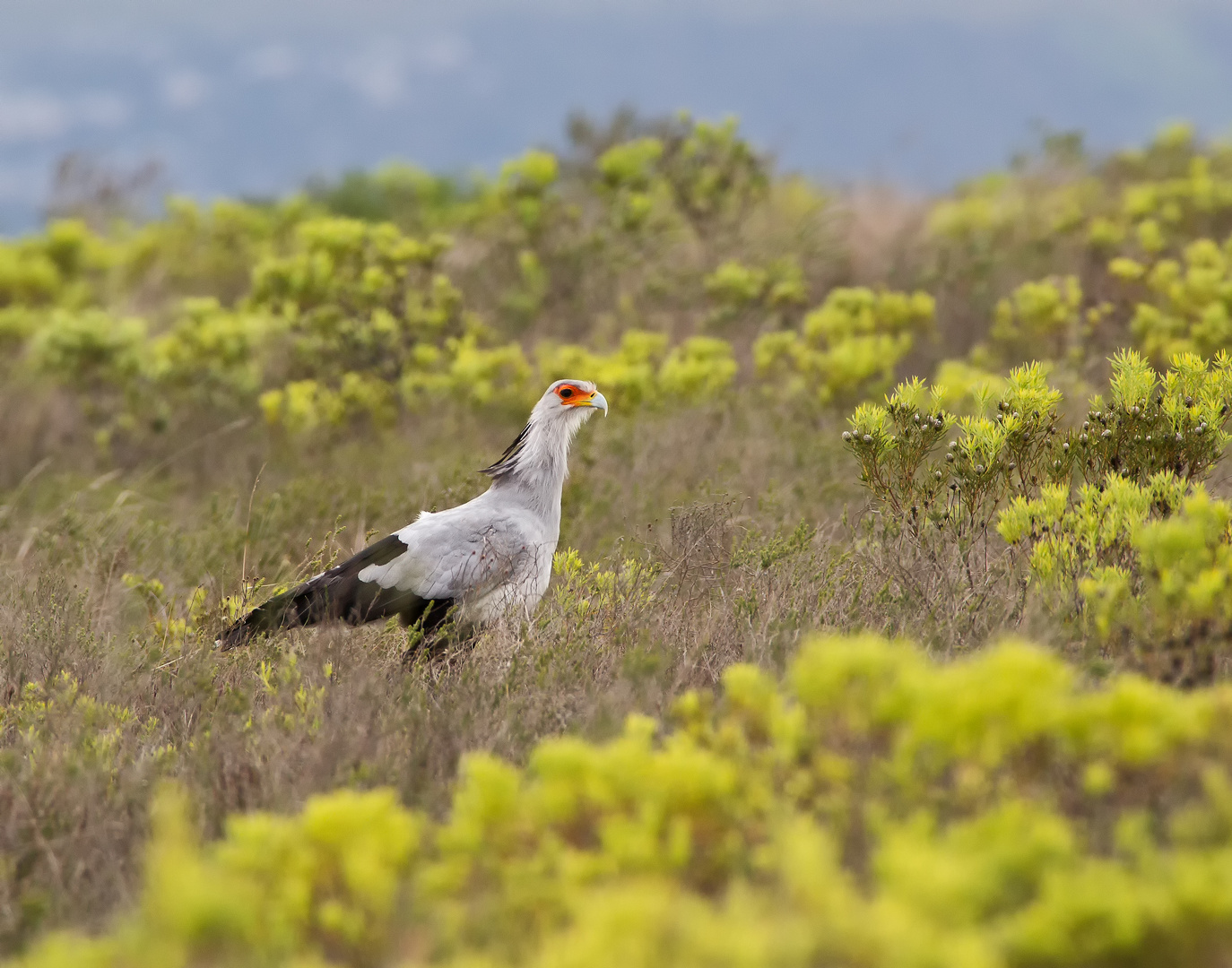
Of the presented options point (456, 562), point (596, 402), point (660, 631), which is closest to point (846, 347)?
point (596, 402)

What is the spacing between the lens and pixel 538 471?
5207 mm

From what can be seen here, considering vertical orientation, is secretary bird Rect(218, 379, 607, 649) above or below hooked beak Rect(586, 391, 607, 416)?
below

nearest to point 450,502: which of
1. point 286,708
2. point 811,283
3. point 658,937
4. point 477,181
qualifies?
point 286,708

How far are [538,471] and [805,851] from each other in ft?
11.0

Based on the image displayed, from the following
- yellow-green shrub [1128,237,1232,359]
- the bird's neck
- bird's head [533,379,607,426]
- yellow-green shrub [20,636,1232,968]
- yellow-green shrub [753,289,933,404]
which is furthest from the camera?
yellow-green shrub [753,289,933,404]

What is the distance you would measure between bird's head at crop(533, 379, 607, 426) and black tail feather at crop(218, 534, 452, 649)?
94 cm

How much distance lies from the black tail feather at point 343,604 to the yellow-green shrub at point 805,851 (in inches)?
82.4

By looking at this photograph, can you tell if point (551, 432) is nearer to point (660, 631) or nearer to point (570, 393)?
point (570, 393)

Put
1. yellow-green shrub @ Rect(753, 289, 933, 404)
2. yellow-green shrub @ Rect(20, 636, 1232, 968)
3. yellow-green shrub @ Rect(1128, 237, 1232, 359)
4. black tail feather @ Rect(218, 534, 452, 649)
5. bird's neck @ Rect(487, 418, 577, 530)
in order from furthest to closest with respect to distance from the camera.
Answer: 1. yellow-green shrub @ Rect(753, 289, 933, 404)
2. yellow-green shrub @ Rect(1128, 237, 1232, 359)
3. bird's neck @ Rect(487, 418, 577, 530)
4. black tail feather @ Rect(218, 534, 452, 649)
5. yellow-green shrub @ Rect(20, 636, 1232, 968)

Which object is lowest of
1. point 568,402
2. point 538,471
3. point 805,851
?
point 805,851

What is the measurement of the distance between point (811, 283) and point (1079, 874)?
394 inches

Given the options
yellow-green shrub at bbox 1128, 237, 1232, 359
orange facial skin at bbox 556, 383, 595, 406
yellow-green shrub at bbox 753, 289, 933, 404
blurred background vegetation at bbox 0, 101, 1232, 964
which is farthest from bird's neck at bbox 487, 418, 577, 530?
yellow-green shrub at bbox 1128, 237, 1232, 359

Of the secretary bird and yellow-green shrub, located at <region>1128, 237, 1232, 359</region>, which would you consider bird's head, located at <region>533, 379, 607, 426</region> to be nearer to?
the secretary bird

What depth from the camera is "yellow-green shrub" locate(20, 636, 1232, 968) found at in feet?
6.38
